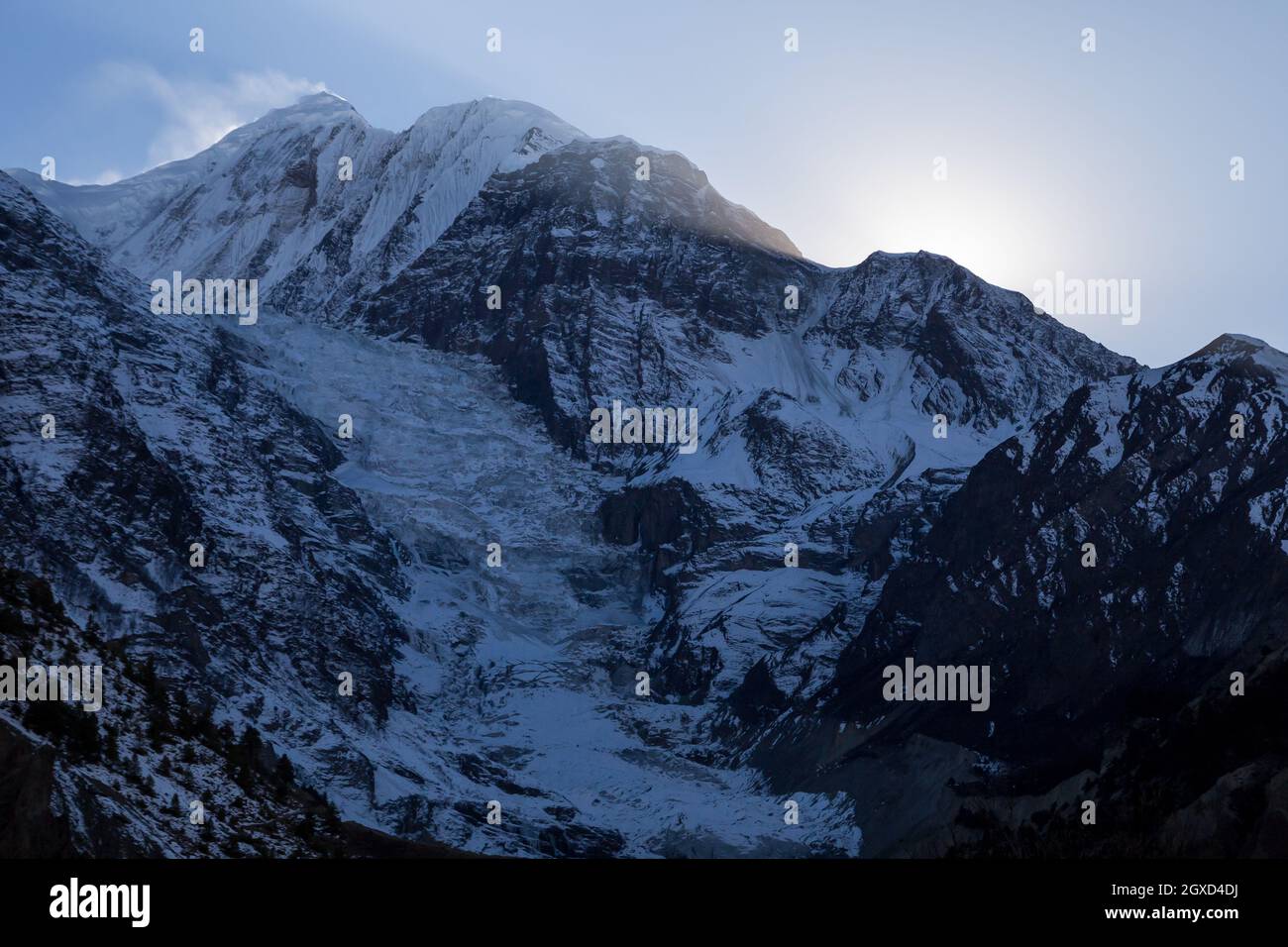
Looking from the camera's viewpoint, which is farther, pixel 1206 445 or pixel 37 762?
pixel 1206 445

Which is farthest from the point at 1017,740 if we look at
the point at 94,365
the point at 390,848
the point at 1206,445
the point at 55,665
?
the point at 55,665

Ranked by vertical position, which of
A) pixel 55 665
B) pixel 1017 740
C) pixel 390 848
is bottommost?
pixel 1017 740

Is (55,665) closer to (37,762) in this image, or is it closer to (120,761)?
(120,761)
